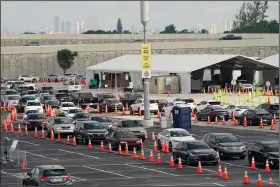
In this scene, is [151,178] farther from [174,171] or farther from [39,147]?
[39,147]

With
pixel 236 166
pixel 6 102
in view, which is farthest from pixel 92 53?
pixel 236 166

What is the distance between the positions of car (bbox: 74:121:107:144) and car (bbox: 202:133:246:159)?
865 centimetres

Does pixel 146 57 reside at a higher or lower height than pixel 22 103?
higher

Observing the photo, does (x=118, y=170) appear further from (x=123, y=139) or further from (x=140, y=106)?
(x=140, y=106)

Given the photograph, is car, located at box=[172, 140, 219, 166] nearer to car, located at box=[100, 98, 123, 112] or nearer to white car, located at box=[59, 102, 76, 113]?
white car, located at box=[59, 102, 76, 113]

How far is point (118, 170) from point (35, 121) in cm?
2092

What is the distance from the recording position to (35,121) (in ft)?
183

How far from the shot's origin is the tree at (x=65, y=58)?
120 meters

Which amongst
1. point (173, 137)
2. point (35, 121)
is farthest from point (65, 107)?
point (173, 137)

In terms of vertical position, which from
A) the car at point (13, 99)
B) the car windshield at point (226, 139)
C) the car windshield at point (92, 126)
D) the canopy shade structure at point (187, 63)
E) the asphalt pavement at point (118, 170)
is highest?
the canopy shade structure at point (187, 63)

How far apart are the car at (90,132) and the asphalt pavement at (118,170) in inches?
18.1

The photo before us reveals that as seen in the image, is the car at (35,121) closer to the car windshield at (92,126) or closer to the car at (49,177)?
the car windshield at (92,126)

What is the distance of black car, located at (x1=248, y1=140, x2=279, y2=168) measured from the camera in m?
34.8

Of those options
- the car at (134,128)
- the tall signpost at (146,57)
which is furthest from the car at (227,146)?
the tall signpost at (146,57)
